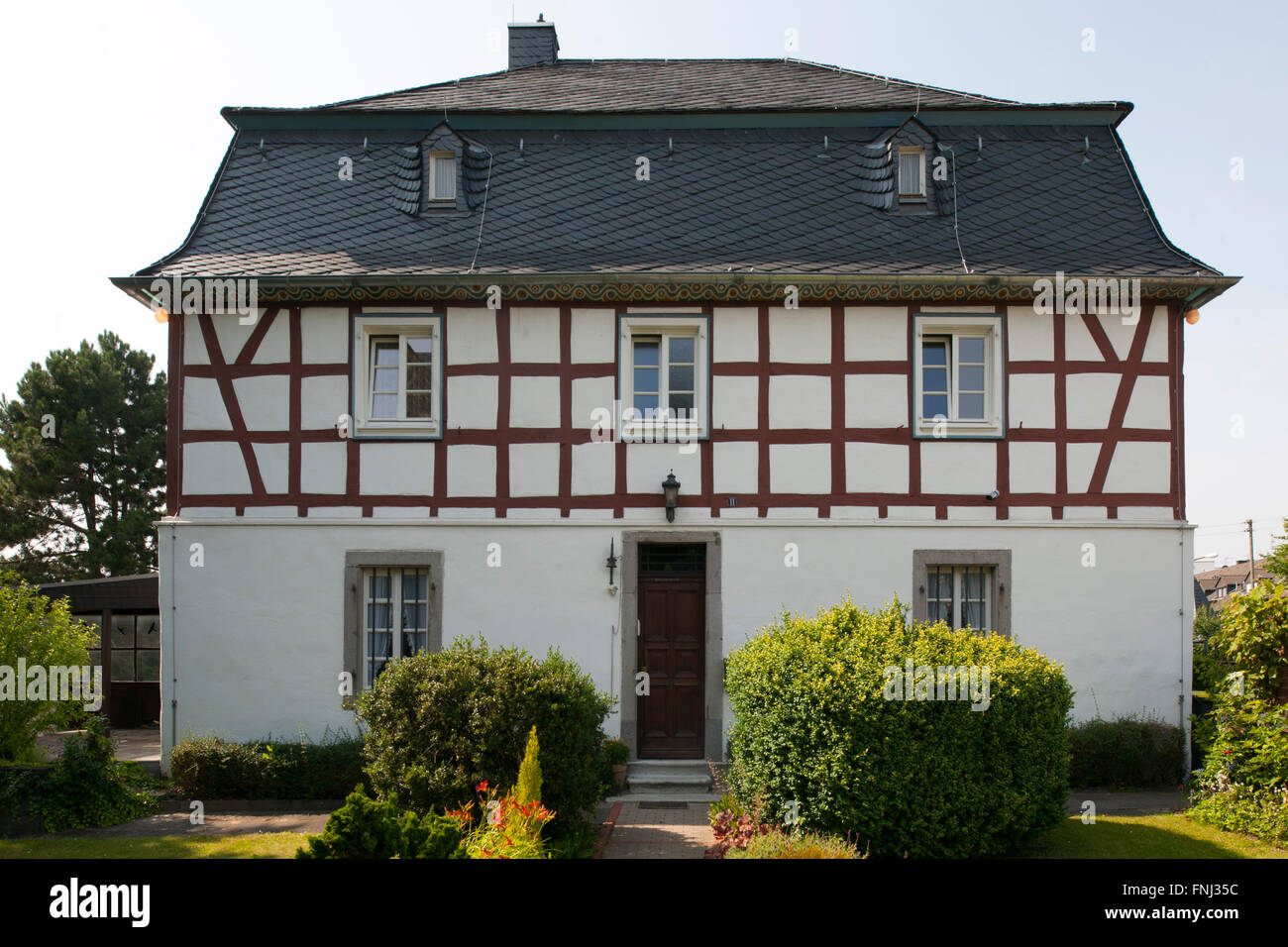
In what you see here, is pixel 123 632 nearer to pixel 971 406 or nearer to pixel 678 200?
pixel 678 200

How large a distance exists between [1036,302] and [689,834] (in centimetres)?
761

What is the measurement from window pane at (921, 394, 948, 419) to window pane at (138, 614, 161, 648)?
1354 cm

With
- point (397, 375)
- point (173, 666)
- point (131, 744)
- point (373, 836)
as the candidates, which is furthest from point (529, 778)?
point (131, 744)

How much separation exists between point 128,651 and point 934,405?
14.3 m

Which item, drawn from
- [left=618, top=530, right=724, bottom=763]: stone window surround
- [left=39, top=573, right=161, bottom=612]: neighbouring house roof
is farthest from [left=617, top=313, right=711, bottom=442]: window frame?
[left=39, top=573, right=161, bottom=612]: neighbouring house roof

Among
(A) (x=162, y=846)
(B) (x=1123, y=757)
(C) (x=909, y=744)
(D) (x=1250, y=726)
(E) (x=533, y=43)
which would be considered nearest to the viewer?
(C) (x=909, y=744)

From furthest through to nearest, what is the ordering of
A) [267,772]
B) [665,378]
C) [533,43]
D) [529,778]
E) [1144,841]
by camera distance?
[533,43], [665,378], [267,772], [1144,841], [529,778]

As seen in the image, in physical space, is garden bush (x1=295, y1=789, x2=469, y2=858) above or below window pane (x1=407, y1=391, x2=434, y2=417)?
below

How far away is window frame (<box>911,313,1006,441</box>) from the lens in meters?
11.1

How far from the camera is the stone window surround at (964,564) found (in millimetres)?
10945

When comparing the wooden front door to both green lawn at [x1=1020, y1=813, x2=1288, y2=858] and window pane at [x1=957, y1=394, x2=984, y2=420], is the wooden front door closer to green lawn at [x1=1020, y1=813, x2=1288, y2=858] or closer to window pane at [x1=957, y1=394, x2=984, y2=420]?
window pane at [x1=957, y1=394, x2=984, y2=420]

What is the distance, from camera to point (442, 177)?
1235 centimetres

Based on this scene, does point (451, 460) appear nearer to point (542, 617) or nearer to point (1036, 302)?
point (542, 617)

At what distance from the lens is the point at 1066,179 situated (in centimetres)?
1245
